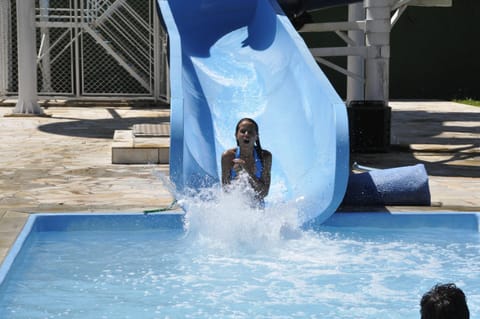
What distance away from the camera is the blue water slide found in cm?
693

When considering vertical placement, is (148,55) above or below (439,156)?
above

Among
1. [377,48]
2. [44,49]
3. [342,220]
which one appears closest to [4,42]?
[44,49]

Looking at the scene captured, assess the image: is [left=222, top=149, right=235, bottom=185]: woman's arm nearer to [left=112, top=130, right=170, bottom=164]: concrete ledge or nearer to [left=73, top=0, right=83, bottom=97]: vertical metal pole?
[left=112, top=130, right=170, bottom=164]: concrete ledge

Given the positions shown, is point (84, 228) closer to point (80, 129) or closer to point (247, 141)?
point (247, 141)

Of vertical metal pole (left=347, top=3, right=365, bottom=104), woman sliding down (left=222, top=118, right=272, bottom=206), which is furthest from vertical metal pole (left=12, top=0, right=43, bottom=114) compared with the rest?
woman sliding down (left=222, top=118, right=272, bottom=206)

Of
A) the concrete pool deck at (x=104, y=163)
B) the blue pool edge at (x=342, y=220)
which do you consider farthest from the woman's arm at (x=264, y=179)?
the concrete pool deck at (x=104, y=163)

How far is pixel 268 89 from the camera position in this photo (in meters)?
9.61

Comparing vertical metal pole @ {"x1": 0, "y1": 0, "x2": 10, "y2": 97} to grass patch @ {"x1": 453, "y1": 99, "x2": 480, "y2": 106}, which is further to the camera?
grass patch @ {"x1": 453, "y1": 99, "x2": 480, "y2": 106}

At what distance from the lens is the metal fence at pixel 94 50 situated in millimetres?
16859

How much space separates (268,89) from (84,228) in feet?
11.2

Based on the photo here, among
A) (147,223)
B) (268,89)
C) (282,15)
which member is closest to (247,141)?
(147,223)

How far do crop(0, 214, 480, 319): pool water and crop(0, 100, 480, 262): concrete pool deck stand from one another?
0.34 m

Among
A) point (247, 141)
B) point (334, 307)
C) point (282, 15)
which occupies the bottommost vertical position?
point (334, 307)

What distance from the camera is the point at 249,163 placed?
6980mm
